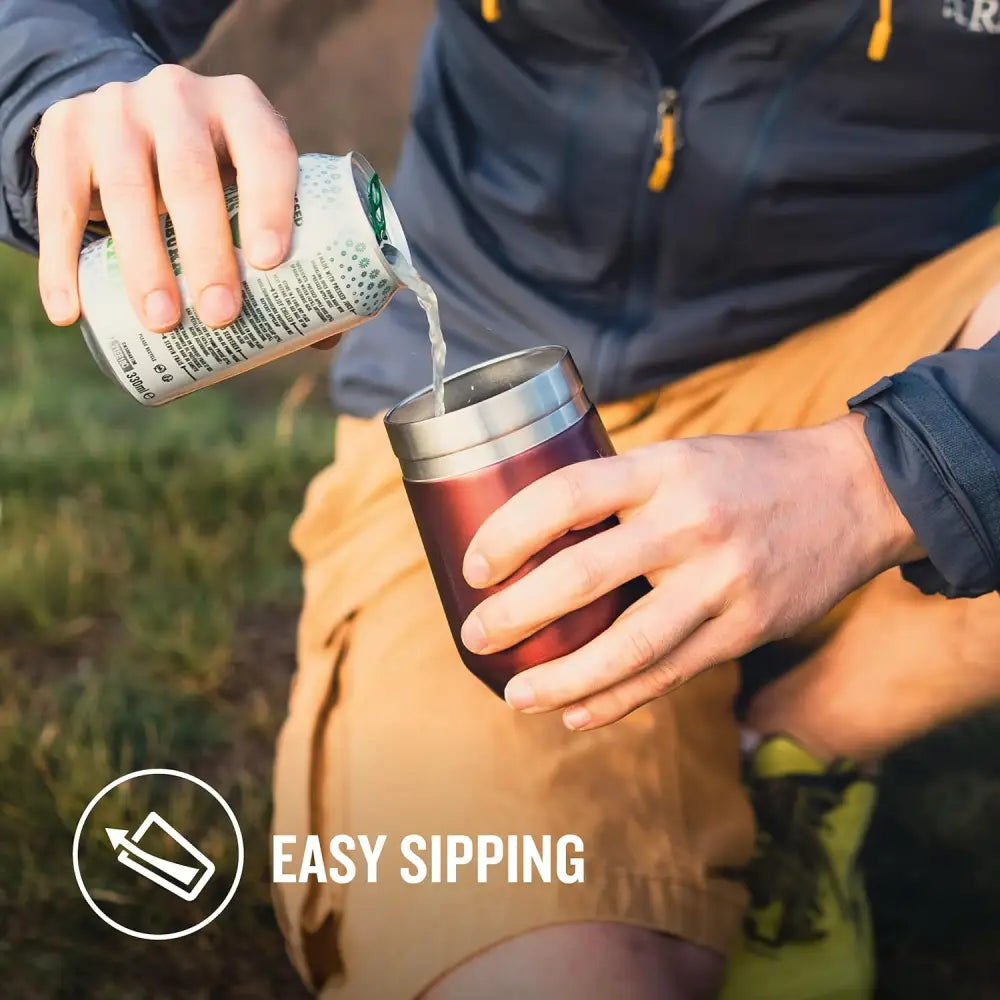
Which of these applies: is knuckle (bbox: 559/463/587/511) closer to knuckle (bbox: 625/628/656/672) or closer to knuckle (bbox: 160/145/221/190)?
knuckle (bbox: 625/628/656/672)

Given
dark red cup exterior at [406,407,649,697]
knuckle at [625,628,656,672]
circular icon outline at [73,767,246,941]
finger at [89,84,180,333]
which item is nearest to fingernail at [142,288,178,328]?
finger at [89,84,180,333]

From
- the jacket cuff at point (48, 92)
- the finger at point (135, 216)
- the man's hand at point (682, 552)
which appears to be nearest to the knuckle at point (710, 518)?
the man's hand at point (682, 552)

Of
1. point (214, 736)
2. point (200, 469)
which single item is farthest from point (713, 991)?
point (200, 469)

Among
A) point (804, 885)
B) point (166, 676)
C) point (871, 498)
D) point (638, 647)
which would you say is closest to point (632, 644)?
point (638, 647)

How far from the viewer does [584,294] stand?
0.70 meters

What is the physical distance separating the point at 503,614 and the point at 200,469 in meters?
0.62

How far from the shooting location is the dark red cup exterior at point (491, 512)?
0.48 m

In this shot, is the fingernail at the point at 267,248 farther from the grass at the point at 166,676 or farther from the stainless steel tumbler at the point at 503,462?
the grass at the point at 166,676

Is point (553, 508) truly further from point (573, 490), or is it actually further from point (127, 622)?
point (127, 622)

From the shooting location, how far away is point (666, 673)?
50 cm

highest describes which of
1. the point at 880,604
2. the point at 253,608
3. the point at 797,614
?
the point at 797,614

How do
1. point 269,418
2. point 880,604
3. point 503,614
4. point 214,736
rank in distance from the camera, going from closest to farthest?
point 503,614 < point 880,604 < point 214,736 < point 269,418

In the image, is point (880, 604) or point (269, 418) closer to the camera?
point (880, 604)

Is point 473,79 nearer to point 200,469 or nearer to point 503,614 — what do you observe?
point 503,614
